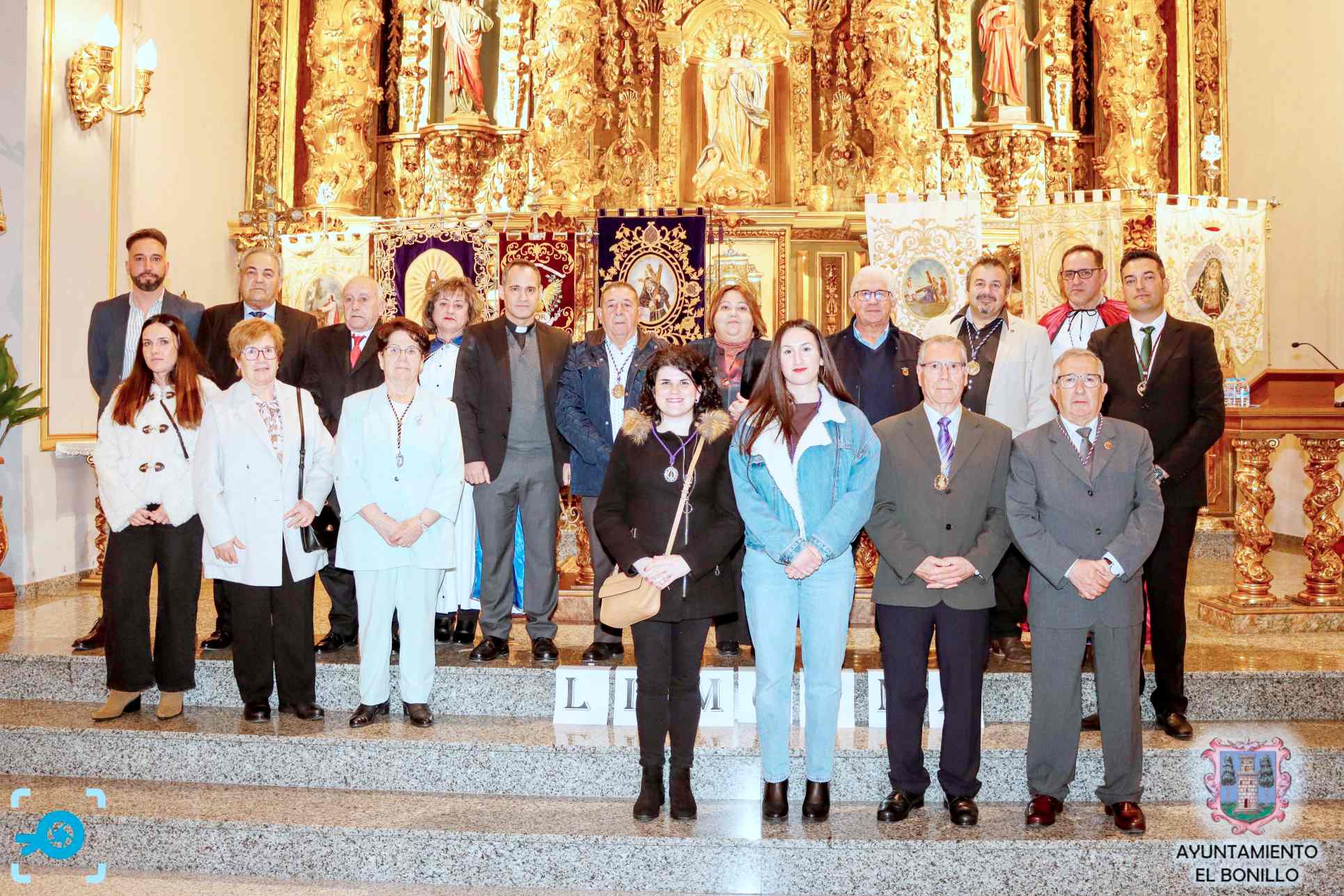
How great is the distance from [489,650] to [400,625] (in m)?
0.48

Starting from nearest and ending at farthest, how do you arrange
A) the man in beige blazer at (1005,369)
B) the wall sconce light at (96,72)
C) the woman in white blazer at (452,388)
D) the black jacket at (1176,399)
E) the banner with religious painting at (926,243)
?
1. the black jacket at (1176,399)
2. the man in beige blazer at (1005,369)
3. the woman in white blazer at (452,388)
4. the wall sconce light at (96,72)
5. the banner with religious painting at (926,243)

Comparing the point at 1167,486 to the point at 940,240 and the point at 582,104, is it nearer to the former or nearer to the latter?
the point at 940,240

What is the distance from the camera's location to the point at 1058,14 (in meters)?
10.0

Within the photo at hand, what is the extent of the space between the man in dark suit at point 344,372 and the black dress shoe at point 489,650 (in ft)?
1.38

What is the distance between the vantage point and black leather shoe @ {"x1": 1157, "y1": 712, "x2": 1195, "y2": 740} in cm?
407

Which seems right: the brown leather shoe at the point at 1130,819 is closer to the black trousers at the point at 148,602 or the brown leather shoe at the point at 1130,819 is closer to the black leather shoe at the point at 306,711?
the black leather shoe at the point at 306,711

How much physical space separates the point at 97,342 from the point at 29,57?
269 cm

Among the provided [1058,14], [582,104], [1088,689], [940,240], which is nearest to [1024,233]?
[940,240]

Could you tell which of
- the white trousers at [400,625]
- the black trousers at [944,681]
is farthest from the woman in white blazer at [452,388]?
the black trousers at [944,681]

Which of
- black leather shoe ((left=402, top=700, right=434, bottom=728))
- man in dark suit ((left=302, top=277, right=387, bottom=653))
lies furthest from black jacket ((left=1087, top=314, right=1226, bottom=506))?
man in dark suit ((left=302, top=277, right=387, bottom=653))

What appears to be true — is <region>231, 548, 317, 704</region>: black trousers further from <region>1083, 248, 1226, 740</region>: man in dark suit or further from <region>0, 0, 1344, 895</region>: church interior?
Answer: <region>1083, 248, 1226, 740</region>: man in dark suit

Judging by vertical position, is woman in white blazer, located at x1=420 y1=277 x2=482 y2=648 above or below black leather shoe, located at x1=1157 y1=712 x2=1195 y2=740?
above

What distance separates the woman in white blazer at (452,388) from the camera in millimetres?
Result: 4805

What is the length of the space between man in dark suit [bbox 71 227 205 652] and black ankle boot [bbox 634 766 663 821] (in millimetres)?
2907
